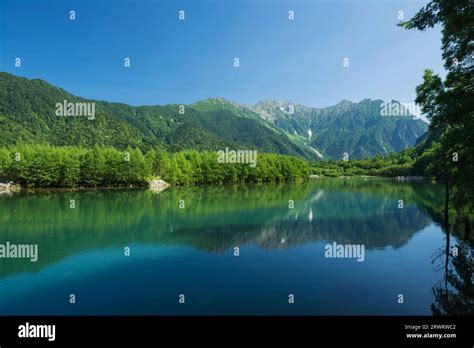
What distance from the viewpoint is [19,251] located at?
78.8 feet

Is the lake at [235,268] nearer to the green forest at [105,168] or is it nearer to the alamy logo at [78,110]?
the alamy logo at [78,110]

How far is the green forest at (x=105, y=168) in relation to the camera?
300ft

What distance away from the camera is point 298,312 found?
13461 millimetres

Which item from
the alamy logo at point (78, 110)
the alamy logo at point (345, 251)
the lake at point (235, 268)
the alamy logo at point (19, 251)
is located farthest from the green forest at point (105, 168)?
the alamy logo at point (345, 251)

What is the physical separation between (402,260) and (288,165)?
401 feet

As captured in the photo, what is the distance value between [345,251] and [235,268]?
8866 millimetres

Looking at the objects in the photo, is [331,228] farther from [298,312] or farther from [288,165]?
[288,165]
